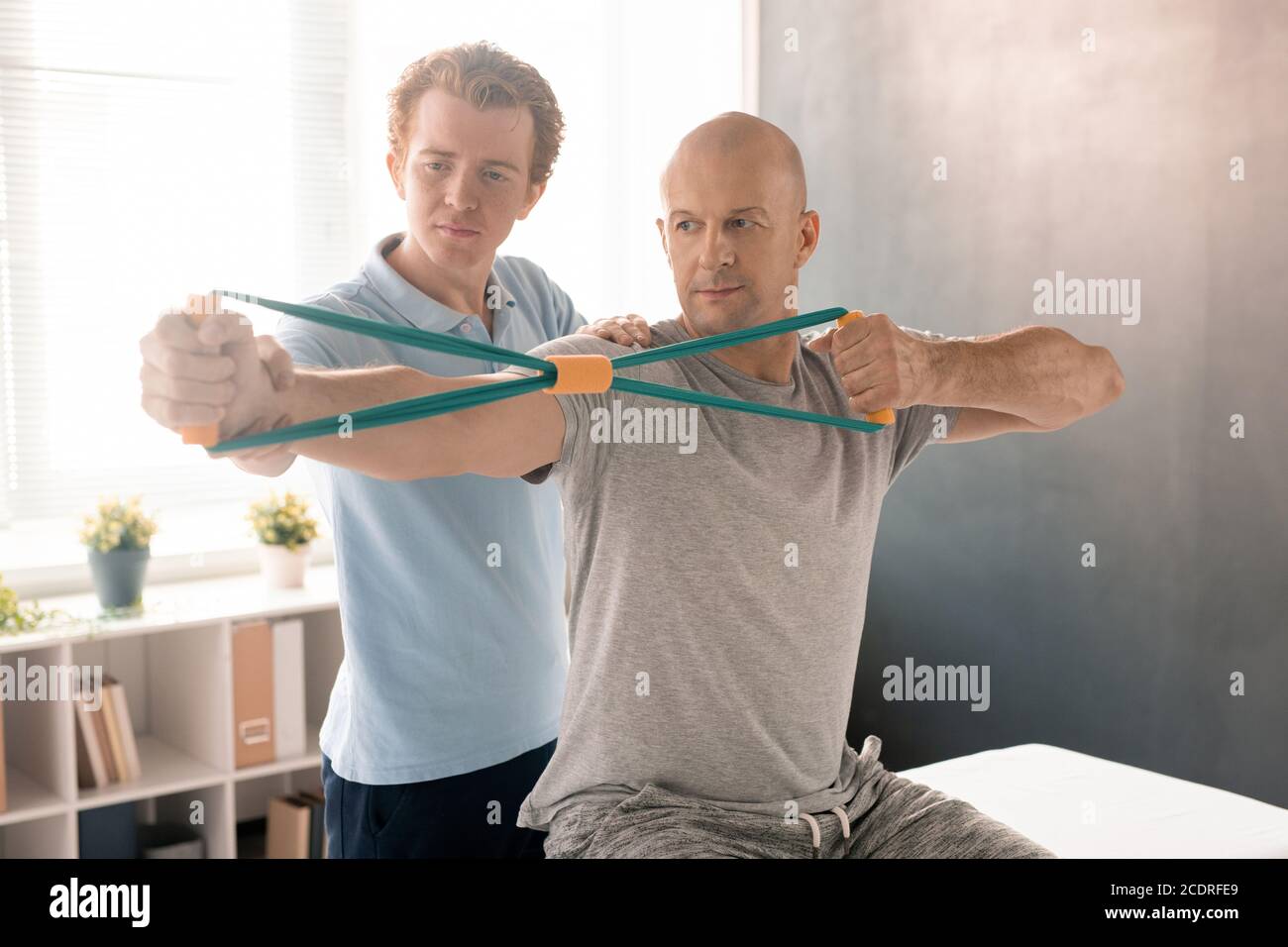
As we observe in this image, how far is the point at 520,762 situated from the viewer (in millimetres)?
2035

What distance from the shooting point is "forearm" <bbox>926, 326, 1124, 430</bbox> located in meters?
1.65

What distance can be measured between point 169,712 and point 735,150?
2788 millimetres

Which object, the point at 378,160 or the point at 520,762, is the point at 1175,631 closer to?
the point at 520,762

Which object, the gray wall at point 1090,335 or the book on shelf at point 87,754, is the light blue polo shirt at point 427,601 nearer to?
the book on shelf at point 87,754

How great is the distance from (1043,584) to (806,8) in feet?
7.39

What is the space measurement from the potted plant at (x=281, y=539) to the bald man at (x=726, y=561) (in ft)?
7.59

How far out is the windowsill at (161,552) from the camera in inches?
145

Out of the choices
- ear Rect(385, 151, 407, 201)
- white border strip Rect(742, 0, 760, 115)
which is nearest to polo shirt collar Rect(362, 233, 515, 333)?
ear Rect(385, 151, 407, 201)

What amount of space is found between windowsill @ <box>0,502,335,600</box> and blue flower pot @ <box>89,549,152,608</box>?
14 cm

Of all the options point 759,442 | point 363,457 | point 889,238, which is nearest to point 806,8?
point 889,238

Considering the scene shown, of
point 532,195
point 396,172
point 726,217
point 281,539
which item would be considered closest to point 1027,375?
point 726,217

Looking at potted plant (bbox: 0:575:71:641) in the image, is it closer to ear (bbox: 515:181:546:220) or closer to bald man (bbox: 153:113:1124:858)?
ear (bbox: 515:181:546:220)

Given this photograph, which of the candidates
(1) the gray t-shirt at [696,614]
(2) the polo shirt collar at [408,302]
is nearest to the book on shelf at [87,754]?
(2) the polo shirt collar at [408,302]

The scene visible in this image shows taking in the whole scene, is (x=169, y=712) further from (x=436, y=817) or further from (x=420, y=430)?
(x=420, y=430)
